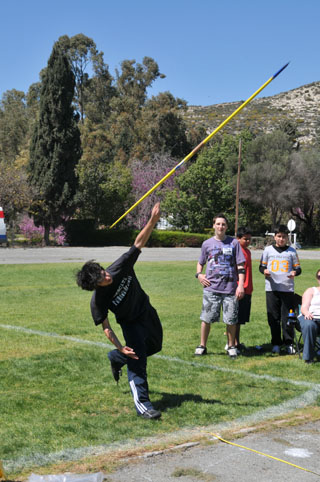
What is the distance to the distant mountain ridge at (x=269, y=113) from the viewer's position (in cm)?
9600

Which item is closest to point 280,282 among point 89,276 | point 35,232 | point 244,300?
point 244,300

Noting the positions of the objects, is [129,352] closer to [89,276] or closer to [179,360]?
[89,276]

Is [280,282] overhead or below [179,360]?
overhead

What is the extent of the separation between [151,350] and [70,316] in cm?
579

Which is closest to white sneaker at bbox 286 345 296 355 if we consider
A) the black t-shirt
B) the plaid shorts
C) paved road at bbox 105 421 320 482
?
the plaid shorts

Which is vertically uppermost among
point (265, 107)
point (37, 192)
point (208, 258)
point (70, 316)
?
point (265, 107)

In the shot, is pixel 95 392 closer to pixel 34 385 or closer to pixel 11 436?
pixel 34 385

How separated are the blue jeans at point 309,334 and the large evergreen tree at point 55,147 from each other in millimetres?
38009

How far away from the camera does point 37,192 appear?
4341 centimetres

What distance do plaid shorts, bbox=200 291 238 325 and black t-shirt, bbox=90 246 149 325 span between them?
2367 mm

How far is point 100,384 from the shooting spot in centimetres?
607

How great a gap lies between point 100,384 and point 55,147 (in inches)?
1566

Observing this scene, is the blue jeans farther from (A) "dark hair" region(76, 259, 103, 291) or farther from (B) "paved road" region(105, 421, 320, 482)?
(A) "dark hair" region(76, 259, 103, 291)

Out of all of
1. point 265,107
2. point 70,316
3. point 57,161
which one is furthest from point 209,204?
point 265,107
